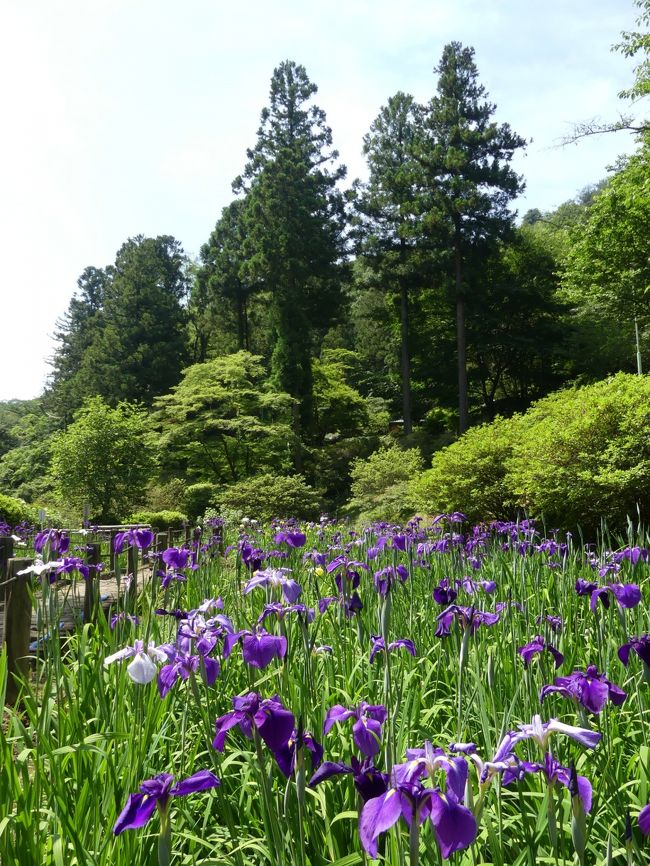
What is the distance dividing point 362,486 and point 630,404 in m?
9.78

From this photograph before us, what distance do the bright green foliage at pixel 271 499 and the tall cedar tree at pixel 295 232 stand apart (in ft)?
21.8

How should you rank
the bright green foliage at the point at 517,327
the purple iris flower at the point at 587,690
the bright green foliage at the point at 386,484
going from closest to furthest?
1. the purple iris flower at the point at 587,690
2. the bright green foliage at the point at 386,484
3. the bright green foliage at the point at 517,327

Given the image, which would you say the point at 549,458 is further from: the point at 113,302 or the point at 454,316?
the point at 113,302

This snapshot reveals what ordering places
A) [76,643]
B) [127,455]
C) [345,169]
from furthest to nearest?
1. [345,169]
2. [127,455]
3. [76,643]

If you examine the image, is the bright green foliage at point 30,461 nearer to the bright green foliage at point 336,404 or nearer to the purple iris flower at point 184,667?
the bright green foliage at point 336,404

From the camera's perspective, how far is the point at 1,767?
1746 mm

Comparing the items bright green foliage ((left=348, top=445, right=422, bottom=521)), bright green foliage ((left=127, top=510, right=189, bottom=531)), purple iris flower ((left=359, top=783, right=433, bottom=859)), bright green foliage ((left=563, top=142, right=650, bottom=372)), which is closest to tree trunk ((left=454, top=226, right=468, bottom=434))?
bright green foliage ((left=563, top=142, right=650, bottom=372))

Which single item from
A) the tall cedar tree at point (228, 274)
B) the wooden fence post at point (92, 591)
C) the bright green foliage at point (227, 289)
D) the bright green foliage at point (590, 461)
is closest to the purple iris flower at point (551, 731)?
the wooden fence post at point (92, 591)

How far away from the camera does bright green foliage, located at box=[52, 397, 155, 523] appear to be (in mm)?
18969

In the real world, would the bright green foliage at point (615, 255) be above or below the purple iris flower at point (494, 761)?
above

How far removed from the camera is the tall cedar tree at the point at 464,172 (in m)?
22.5

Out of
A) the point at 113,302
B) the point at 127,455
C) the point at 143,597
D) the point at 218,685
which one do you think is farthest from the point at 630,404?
the point at 113,302

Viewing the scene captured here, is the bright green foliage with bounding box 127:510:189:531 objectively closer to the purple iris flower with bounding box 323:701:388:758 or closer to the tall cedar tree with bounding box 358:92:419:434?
the tall cedar tree with bounding box 358:92:419:434

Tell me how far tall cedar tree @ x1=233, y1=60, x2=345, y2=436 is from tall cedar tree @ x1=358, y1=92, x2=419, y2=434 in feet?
5.16
